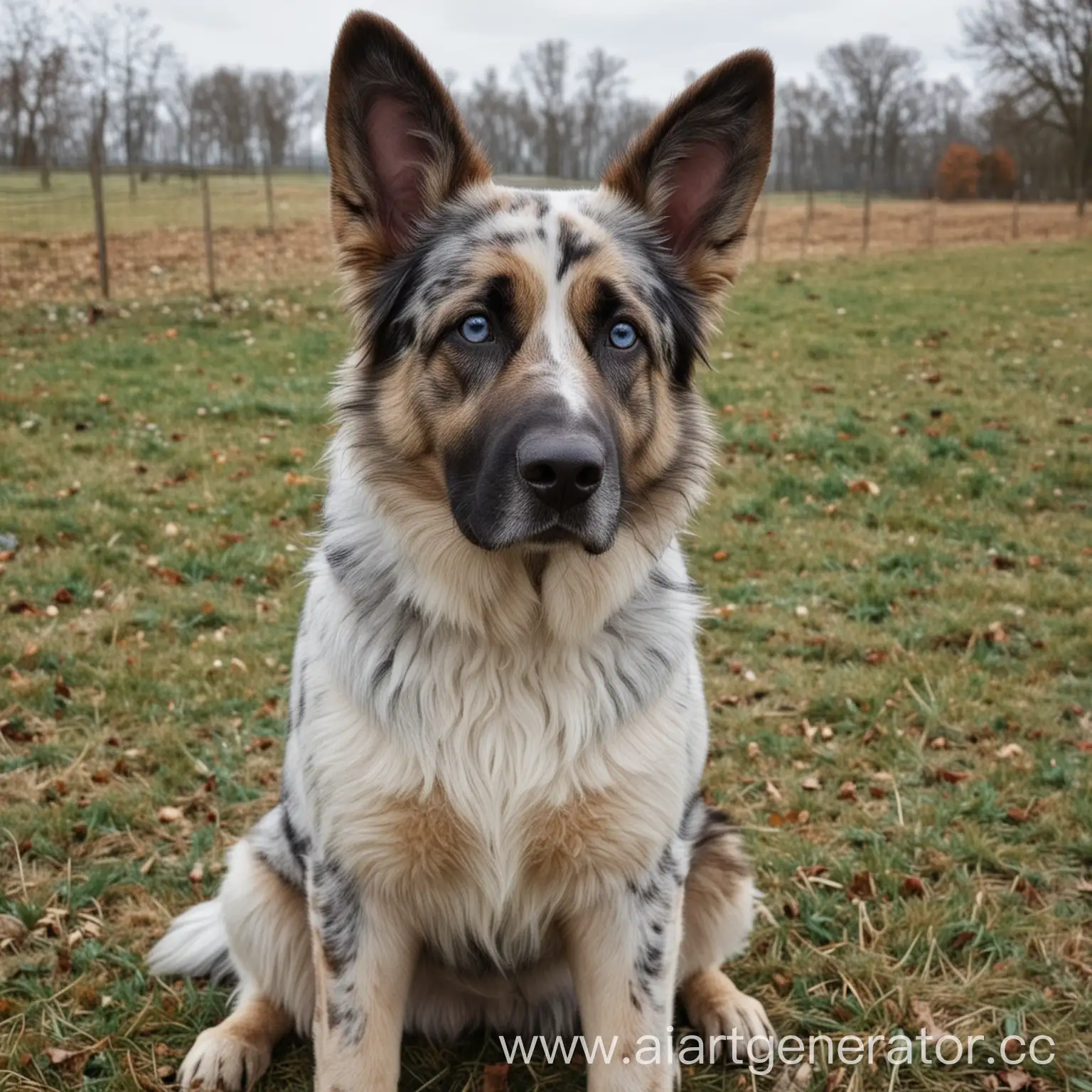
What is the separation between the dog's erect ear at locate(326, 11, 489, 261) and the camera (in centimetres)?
292

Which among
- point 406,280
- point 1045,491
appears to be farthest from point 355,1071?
point 1045,491

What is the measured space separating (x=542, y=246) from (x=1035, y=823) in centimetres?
337

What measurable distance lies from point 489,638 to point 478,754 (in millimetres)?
349

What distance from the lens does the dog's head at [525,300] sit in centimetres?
284

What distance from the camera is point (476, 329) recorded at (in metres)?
3.05

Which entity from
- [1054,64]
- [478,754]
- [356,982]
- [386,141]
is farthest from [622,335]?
[1054,64]

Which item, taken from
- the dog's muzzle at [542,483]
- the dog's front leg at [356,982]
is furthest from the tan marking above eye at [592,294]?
the dog's front leg at [356,982]

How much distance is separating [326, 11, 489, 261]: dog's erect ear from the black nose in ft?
3.34

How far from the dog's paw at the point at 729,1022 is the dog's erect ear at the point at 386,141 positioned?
2.69 m

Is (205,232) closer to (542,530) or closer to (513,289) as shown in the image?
(513,289)

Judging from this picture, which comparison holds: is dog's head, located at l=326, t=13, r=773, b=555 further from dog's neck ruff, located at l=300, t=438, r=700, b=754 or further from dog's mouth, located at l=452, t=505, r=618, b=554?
dog's neck ruff, located at l=300, t=438, r=700, b=754

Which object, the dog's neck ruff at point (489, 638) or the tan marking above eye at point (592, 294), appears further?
the tan marking above eye at point (592, 294)

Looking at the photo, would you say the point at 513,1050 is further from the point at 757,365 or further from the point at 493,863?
the point at 757,365

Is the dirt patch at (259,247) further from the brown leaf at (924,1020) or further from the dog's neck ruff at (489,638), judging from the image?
the brown leaf at (924,1020)
